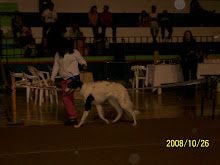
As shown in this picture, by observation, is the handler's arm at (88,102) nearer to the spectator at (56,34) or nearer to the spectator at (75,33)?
the spectator at (56,34)

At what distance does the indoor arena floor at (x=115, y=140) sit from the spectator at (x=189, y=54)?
8.13ft

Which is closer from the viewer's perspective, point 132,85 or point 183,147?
point 183,147

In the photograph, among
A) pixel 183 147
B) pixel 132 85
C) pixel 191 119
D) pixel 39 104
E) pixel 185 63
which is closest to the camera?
pixel 183 147

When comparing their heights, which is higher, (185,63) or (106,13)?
(106,13)

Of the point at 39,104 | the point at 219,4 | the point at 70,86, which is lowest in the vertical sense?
the point at 39,104

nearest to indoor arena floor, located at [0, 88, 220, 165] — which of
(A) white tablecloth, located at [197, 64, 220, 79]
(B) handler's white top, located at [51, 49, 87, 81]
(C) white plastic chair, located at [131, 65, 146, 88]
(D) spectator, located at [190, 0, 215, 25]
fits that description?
(B) handler's white top, located at [51, 49, 87, 81]

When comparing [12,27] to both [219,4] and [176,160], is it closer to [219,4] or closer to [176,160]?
[219,4]

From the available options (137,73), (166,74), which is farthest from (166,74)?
(137,73)

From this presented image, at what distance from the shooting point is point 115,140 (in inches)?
208

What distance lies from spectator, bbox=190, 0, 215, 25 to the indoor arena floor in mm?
9422

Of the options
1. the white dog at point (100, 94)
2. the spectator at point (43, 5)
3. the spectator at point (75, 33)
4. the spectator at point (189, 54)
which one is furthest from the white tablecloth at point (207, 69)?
the spectator at point (43, 5)

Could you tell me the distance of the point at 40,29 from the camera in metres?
15.8

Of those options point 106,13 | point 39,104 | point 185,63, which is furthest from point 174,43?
point 39,104

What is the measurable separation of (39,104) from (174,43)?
8353 mm
